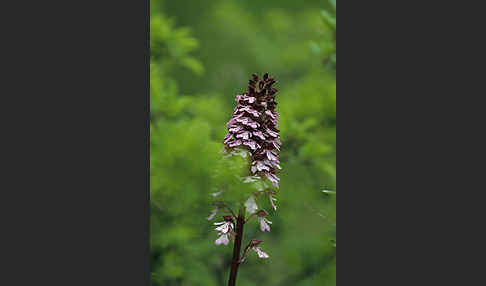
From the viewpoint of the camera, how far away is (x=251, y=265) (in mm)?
3688

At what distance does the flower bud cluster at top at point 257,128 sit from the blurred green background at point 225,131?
20 cm

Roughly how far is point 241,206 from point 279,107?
182cm

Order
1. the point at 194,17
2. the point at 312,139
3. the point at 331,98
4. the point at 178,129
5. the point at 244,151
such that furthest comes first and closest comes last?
the point at 194,17 → the point at 331,98 → the point at 312,139 → the point at 178,129 → the point at 244,151

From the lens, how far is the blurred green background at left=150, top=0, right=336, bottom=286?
243cm

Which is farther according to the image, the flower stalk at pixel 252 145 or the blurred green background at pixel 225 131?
the blurred green background at pixel 225 131

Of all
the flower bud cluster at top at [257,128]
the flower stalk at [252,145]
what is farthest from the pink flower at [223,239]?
the flower bud cluster at top at [257,128]

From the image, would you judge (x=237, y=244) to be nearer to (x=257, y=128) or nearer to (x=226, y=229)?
(x=226, y=229)

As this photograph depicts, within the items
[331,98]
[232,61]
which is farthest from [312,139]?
[232,61]

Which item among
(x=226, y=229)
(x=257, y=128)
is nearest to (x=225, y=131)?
(x=257, y=128)

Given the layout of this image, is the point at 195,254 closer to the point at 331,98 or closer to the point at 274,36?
the point at 331,98

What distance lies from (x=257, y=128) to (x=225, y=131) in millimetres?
941

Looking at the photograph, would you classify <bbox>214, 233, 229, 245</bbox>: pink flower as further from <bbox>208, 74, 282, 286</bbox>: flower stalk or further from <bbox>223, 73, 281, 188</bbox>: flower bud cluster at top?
<bbox>223, 73, 281, 188</bbox>: flower bud cluster at top

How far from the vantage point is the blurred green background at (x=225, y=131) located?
7.97ft

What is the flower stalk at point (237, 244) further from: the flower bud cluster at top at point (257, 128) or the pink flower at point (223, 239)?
the flower bud cluster at top at point (257, 128)
